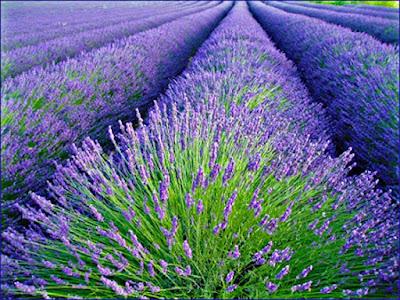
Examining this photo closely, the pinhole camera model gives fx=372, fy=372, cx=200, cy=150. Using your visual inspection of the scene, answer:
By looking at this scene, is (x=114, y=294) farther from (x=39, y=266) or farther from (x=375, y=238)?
(x=375, y=238)

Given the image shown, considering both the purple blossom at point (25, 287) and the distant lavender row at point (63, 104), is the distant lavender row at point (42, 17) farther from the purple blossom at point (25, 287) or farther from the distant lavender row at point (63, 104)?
the purple blossom at point (25, 287)

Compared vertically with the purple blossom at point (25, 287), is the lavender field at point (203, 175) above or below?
below

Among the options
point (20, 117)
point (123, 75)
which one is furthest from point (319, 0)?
point (20, 117)

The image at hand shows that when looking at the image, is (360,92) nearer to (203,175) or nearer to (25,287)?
(203,175)

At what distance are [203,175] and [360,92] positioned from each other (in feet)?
9.12

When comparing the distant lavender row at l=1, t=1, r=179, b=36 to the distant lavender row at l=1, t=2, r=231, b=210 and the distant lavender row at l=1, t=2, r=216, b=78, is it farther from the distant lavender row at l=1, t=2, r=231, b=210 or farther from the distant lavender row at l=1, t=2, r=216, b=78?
the distant lavender row at l=1, t=2, r=231, b=210

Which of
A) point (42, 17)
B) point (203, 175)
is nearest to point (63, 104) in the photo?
point (203, 175)

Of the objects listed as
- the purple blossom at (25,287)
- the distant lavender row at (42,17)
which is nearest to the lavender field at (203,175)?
the purple blossom at (25,287)

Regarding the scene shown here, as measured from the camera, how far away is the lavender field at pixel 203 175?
4.94 feet

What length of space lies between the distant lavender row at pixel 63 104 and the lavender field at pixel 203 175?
18 millimetres

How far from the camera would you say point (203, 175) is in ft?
5.20

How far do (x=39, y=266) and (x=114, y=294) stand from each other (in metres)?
0.45

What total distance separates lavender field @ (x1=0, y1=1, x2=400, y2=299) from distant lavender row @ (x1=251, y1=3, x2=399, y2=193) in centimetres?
2

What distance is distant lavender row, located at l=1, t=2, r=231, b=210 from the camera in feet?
9.06
